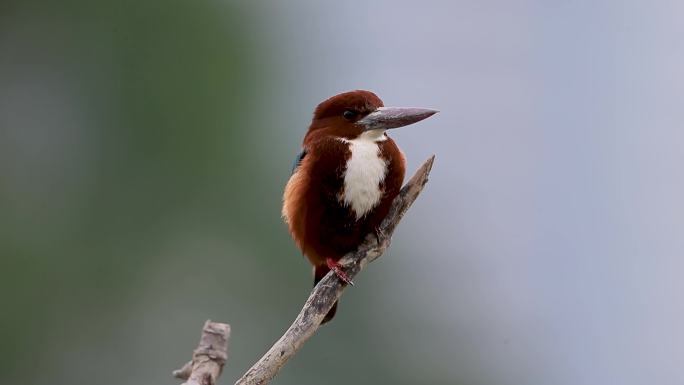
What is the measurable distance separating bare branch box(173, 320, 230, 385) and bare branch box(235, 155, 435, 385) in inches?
8.6

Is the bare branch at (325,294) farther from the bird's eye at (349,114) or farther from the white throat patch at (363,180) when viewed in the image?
the bird's eye at (349,114)

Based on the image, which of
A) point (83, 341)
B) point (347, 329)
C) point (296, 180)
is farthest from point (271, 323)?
point (296, 180)

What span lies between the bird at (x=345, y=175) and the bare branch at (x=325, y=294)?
4 centimetres

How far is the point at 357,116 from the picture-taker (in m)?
3.93

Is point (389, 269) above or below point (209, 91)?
below

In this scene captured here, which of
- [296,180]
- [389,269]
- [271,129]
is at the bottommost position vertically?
[389,269]

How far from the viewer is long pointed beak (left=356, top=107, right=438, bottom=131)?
383cm

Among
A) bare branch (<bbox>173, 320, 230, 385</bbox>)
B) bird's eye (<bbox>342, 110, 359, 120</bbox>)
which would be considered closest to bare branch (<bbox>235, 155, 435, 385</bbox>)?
bare branch (<bbox>173, 320, 230, 385</bbox>)

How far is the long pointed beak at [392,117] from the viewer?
151 inches

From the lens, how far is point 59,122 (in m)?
11.1

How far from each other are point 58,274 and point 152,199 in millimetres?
1107

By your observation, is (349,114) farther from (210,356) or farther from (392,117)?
(210,356)

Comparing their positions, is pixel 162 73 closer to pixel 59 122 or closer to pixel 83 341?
pixel 59 122

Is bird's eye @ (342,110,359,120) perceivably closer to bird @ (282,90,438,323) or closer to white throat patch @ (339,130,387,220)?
bird @ (282,90,438,323)
